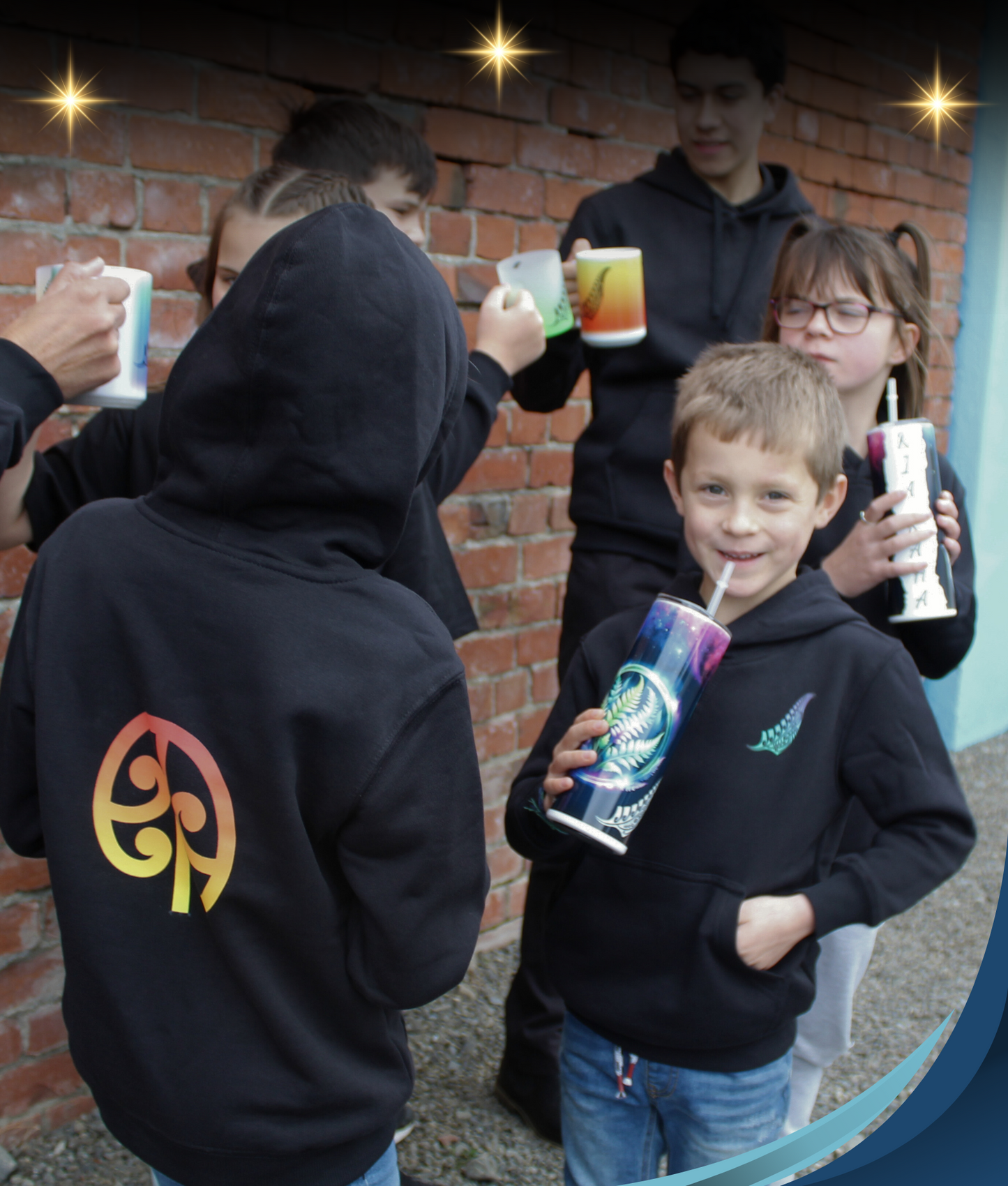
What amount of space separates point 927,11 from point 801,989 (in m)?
3.21

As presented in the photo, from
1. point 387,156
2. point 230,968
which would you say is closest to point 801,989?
point 230,968

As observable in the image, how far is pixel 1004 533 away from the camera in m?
3.86

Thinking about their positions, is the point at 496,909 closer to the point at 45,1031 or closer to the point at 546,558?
the point at 546,558

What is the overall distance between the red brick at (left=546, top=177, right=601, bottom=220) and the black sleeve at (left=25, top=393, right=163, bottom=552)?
4.29 feet

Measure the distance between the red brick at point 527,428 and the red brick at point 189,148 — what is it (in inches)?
32.6

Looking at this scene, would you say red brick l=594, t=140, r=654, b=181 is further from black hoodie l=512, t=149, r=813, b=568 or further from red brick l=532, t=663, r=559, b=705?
red brick l=532, t=663, r=559, b=705

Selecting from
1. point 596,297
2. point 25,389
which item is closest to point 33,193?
point 25,389

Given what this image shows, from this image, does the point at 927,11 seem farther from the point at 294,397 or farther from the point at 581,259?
the point at 294,397

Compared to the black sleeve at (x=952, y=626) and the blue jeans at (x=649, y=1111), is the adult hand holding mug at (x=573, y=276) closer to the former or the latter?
the black sleeve at (x=952, y=626)

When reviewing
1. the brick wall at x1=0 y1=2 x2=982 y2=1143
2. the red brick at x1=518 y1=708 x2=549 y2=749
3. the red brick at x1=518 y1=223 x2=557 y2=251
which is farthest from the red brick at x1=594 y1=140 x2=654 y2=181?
the red brick at x1=518 y1=708 x2=549 y2=749

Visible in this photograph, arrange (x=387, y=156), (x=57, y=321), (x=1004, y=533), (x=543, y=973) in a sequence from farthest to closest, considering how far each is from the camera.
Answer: (x=1004, y=533), (x=543, y=973), (x=387, y=156), (x=57, y=321)

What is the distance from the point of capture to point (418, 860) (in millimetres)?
960

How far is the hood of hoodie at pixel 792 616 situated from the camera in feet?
4.14

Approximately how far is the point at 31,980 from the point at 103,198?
1348 millimetres
